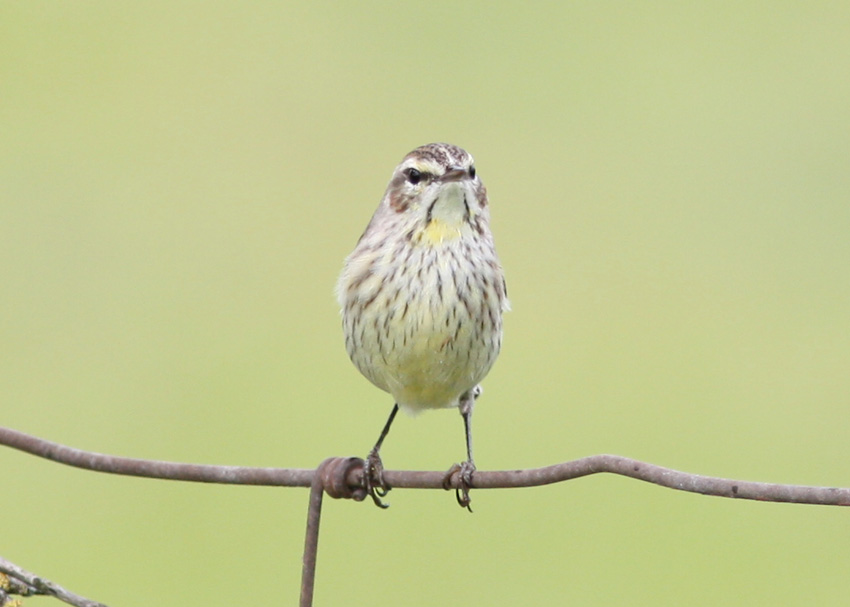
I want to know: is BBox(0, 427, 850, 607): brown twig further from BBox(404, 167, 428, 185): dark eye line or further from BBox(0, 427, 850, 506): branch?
BBox(404, 167, 428, 185): dark eye line

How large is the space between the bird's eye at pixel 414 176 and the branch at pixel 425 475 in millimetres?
1294

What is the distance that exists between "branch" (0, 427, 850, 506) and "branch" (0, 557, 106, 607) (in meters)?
0.50

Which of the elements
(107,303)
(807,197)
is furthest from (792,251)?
(107,303)

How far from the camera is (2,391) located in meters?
9.48

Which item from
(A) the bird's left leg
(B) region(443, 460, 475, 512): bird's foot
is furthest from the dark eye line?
(B) region(443, 460, 475, 512): bird's foot

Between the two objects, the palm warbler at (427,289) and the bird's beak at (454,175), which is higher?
the bird's beak at (454,175)

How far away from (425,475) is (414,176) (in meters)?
1.44

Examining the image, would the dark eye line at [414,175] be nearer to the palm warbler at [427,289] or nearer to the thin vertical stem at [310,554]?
the palm warbler at [427,289]

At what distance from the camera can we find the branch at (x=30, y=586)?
2.28m

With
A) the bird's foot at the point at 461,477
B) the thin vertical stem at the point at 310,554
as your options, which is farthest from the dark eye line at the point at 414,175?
the thin vertical stem at the point at 310,554

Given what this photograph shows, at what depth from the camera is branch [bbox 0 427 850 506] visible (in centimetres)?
210

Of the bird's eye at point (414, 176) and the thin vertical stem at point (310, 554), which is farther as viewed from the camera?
the bird's eye at point (414, 176)

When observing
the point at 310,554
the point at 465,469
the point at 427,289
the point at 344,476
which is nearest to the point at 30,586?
the point at 310,554

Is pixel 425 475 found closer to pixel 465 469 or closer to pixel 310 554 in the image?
pixel 310 554
